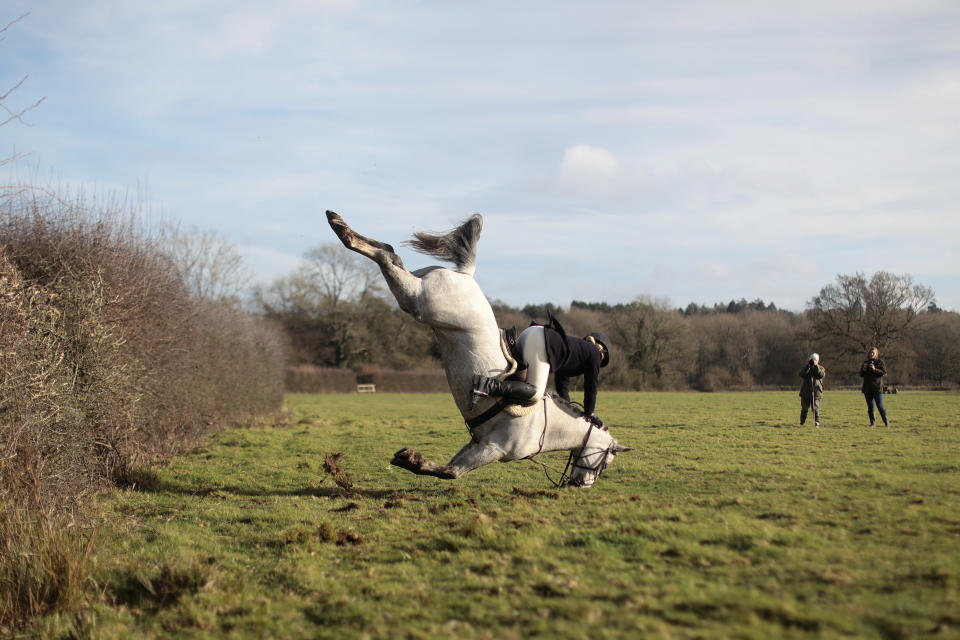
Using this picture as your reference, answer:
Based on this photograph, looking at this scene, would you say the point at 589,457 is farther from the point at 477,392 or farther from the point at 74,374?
the point at 74,374

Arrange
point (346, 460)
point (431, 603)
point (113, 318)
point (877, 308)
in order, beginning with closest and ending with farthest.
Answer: point (431, 603)
point (113, 318)
point (346, 460)
point (877, 308)

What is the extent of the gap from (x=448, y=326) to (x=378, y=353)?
60617 millimetres

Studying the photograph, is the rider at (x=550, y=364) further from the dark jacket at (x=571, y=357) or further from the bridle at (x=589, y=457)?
the bridle at (x=589, y=457)

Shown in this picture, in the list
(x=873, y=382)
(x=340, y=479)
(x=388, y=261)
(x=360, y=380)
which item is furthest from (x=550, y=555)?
(x=360, y=380)

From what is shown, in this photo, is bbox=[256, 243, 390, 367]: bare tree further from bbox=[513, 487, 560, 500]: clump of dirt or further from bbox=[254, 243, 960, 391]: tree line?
bbox=[513, 487, 560, 500]: clump of dirt

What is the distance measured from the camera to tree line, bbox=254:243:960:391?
→ 54.7 m

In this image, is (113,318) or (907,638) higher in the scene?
(113,318)

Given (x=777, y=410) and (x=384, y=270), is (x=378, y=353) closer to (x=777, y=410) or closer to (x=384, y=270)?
(x=777, y=410)

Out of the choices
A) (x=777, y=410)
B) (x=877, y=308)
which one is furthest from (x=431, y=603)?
(x=877, y=308)

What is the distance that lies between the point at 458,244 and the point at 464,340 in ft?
3.45

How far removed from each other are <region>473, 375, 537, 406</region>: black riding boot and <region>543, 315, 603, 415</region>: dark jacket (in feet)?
1.66

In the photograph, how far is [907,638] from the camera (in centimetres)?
351

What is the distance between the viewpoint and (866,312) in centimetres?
5628

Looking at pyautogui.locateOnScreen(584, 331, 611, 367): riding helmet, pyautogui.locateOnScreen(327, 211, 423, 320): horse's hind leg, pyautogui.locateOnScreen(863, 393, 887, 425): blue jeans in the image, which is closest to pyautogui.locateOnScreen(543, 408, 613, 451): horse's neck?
pyautogui.locateOnScreen(584, 331, 611, 367): riding helmet
